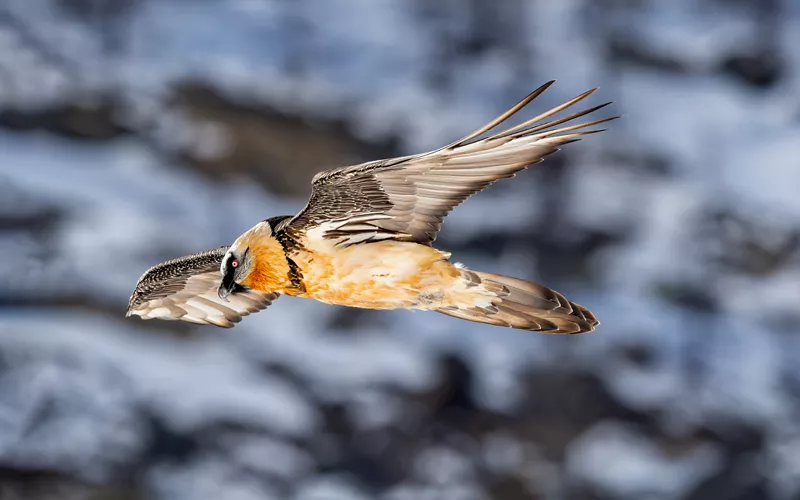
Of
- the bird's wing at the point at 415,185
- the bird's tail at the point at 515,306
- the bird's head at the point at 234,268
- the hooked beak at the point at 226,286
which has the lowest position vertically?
the hooked beak at the point at 226,286

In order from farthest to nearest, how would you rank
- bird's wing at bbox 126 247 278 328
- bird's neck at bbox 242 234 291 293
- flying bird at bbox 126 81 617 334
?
bird's wing at bbox 126 247 278 328, bird's neck at bbox 242 234 291 293, flying bird at bbox 126 81 617 334

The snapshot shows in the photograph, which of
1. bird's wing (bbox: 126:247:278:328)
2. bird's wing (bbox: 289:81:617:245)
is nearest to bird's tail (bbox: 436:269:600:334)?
bird's wing (bbox: 289:81:617:245)

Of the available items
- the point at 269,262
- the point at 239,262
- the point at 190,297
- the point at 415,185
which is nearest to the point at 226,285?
the point at 239,262

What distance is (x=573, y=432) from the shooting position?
3772 cm

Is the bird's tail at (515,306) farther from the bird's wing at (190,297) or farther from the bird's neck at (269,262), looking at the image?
the bird's wing at (190,297)

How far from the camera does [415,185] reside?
16.5 feet

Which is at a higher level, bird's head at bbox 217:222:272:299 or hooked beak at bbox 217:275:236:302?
bird's head at bbox 217:222:272:299

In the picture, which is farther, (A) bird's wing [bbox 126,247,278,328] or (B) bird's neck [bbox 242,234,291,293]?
(A) bird's wing [bbox 126,247,278,328]

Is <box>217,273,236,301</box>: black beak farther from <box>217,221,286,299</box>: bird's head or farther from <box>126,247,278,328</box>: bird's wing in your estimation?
<box>126,247,278,328</box>: bird's wing

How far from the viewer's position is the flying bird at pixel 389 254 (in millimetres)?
4961

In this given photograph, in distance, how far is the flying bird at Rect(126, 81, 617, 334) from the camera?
4961mm

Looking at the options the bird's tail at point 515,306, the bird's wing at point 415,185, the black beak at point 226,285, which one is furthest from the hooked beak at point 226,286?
the bird's tail at point 515,306

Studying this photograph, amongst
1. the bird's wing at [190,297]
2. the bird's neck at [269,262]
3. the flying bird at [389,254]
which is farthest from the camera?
the bird's wing at [190,297]

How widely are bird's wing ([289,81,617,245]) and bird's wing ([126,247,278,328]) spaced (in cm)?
163
